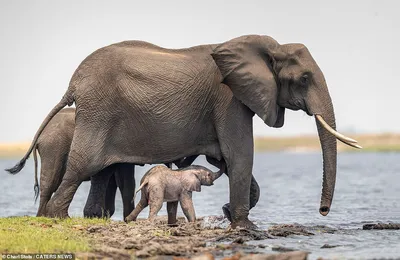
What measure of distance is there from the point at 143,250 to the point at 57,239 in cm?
151

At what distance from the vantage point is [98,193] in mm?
19844

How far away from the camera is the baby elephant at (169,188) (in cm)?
1833

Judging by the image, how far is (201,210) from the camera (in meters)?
28.6

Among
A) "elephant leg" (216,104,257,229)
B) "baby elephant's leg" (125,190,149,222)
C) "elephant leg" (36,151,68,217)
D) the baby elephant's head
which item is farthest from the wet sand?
"elephant leg" (36,151,68,217)

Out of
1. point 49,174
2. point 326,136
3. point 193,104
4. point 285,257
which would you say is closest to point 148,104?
point 193,104

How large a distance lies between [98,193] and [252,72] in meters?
4.00

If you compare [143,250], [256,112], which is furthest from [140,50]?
[143,250]

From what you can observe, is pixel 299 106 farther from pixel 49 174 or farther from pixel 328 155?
pixel 49 174

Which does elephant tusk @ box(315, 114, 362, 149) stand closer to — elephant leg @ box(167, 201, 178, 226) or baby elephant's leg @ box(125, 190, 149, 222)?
elephant leg @ box(167, 201, 178, 226)

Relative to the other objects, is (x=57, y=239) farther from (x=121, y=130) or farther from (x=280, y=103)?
(x=280, y=103)

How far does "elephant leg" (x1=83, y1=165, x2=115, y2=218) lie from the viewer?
19797mm

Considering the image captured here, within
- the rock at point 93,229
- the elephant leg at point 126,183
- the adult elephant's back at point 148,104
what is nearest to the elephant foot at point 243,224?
the adult elephant's back at point 148,104

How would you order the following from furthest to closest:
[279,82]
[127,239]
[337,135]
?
[279,82]
[337,135]
[127,239]

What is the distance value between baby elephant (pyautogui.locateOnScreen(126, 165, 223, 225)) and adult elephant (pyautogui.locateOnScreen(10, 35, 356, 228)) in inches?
13.7
